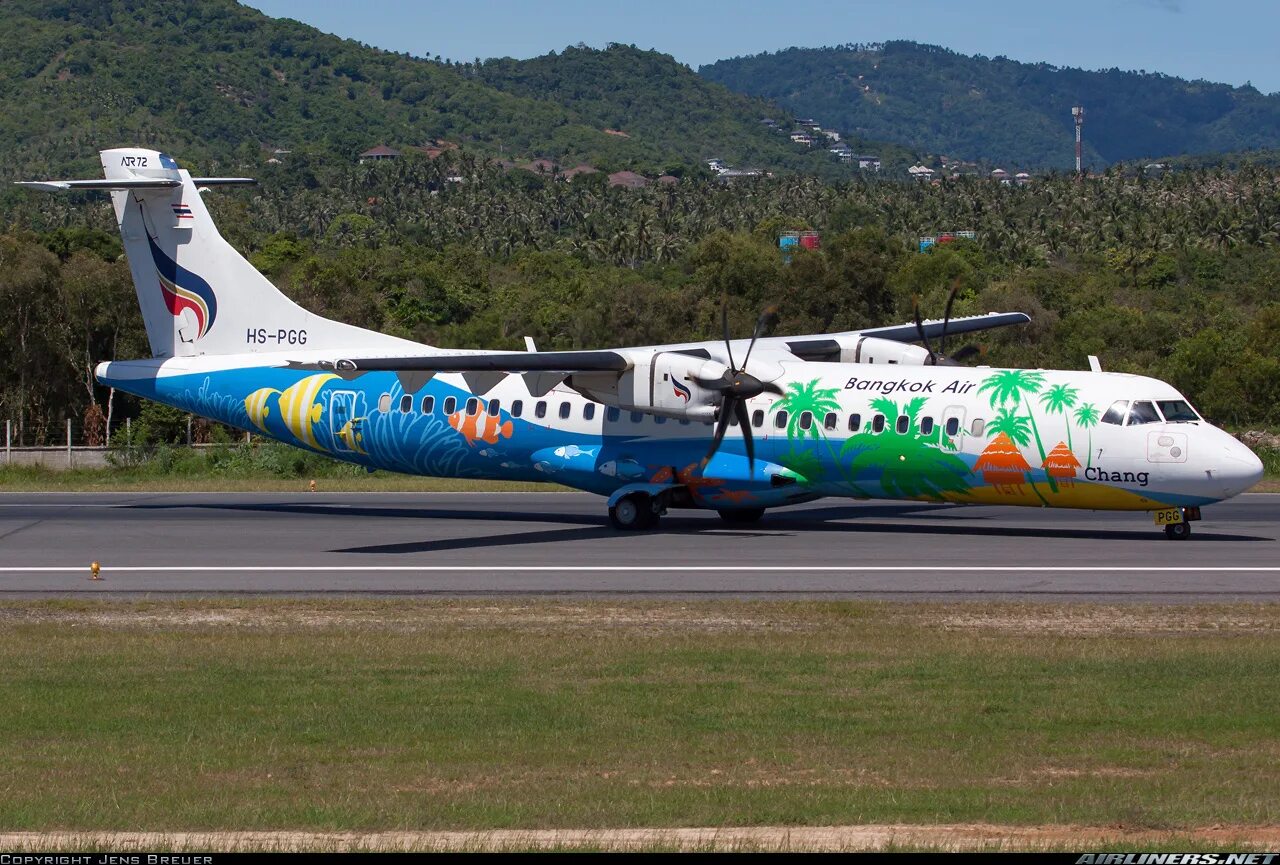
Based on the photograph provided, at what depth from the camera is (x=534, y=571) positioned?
21844 mm

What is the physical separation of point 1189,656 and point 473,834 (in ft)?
29.6

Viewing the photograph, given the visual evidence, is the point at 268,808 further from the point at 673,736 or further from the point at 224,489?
the point at 224,489

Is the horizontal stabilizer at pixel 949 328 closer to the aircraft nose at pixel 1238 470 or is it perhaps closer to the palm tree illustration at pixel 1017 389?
the palm tree illustration at pixel 1017 389

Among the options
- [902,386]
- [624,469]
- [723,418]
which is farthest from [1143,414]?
[624,469]

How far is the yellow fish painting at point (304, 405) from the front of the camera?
2872cm

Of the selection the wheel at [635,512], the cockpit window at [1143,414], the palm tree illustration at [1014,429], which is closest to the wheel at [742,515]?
the wheel at [635,512]

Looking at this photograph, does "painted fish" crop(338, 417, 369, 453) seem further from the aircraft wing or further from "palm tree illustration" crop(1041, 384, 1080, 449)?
"palm tree illustration" crop(1041, 384, 1080, 449)

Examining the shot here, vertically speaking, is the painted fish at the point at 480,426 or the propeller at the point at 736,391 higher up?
the propeller at the point at 736,391

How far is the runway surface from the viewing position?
20266mm

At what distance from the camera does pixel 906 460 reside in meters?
24.9

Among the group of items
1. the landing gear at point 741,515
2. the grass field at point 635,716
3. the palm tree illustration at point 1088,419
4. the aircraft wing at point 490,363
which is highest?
the aircraft wing at point 490,363

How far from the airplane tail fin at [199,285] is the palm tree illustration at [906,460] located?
9.86m

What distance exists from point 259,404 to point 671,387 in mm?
8401

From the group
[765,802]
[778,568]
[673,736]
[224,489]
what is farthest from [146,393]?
[765,802]
